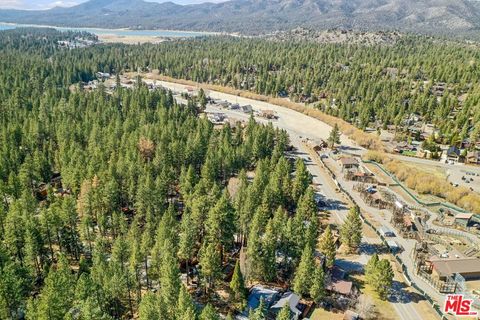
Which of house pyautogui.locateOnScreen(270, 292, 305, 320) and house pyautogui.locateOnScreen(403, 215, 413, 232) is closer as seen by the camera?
house pyautogui.locateOnScreen(270, 292, 305, 320)

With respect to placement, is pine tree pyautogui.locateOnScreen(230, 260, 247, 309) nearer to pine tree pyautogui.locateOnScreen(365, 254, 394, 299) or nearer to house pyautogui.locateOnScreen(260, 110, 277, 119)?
pine tree pyautogui.locateOnScreen(365, 254, 394, 299)

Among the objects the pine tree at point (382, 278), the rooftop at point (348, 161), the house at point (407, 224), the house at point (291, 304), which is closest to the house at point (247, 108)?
the rooftop at point (348, 161)

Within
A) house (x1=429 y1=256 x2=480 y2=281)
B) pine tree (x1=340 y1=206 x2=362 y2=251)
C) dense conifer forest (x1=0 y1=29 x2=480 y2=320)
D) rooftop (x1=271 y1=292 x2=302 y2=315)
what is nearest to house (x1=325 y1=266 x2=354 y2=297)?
dense conifer forest (x1=0 y1=29 x2=480 y2=320)

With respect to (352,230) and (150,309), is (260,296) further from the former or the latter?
(352,230)

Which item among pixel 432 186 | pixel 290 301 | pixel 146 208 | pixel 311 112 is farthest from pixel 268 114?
pixel 290 301

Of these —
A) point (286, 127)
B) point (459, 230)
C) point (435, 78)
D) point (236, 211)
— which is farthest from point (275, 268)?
point (435, 78)

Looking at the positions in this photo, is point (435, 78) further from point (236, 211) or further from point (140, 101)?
point (236, 211)

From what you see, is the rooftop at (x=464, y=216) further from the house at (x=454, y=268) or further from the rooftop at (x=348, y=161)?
the rooftop at (x=348, y=161)
